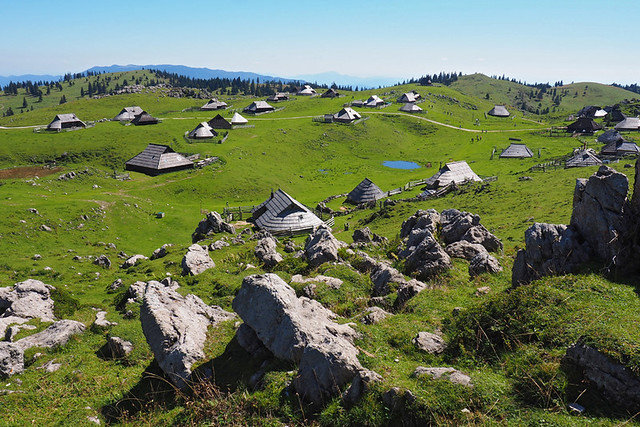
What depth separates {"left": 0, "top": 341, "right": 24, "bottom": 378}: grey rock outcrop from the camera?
15.0 metres

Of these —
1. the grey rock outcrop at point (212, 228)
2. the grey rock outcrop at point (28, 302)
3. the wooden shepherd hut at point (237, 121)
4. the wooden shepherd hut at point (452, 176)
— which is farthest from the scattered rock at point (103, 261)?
the wooden shepherd hut at point (237, 121)

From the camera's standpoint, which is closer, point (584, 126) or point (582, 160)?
point (582, 160)

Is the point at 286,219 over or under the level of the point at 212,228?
over

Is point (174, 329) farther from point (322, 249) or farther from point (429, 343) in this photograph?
point (322, 249)

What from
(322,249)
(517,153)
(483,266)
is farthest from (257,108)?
(483,266)

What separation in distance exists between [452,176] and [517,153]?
94.5ft

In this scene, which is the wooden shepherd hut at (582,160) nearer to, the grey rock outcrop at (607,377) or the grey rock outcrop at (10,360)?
the grey rock outcrop at (607,377)

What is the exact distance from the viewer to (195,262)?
28.5 m

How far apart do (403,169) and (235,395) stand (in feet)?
267

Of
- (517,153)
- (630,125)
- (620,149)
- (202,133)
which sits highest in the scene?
(630,125)

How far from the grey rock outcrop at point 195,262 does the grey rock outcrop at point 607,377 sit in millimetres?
23228

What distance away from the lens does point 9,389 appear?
1419 centimetres

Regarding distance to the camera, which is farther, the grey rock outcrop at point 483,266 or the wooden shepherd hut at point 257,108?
the wooden shepherd hut at point 257,108

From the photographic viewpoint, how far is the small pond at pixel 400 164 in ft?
298
